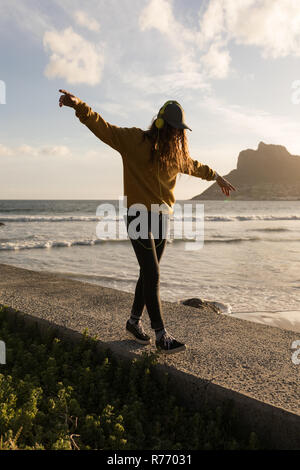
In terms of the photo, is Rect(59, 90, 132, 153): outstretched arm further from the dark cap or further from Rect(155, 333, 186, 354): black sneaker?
Rect(155, 333, 186, 354): black sneaker

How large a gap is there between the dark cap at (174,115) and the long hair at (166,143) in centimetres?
6

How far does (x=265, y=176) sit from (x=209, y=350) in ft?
512

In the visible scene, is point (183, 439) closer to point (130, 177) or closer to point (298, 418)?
point (298, 418)

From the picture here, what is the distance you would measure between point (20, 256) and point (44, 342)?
28.6 ft

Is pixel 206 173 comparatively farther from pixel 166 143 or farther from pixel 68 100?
pixel 68 100

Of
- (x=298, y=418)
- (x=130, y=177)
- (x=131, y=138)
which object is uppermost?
(x=131, y=138)

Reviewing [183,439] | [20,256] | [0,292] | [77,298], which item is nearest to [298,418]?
[183,439]

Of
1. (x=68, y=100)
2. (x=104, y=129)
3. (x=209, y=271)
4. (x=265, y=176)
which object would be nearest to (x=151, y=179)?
(x=104, y=129)

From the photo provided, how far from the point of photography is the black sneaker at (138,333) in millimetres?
3162

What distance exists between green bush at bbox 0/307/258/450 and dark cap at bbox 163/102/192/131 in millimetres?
1768

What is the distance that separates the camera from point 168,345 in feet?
9.69

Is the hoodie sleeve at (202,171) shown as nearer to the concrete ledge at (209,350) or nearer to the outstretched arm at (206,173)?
the outstretched arm at (206,173)

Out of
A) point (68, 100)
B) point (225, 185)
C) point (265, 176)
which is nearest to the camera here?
point (68, 100)

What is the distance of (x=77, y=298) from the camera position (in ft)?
15.3
